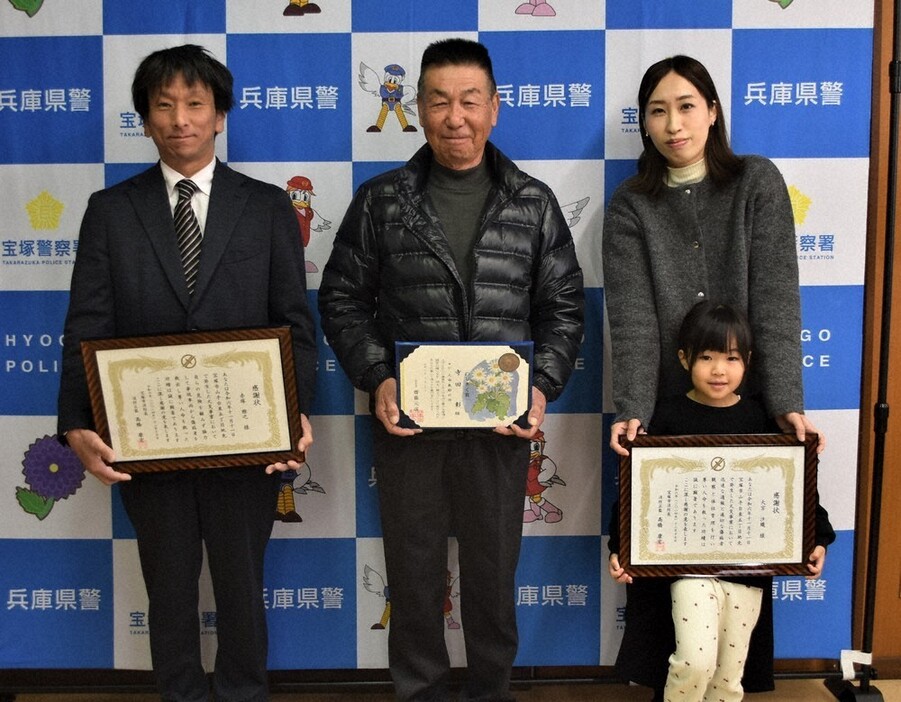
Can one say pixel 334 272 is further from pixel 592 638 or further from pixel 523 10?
pixel 592 638

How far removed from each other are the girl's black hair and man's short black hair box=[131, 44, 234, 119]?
1.36 m

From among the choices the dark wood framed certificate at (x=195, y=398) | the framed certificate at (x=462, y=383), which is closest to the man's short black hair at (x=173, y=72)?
the dark wood framed certificate at (x=195, y=398)

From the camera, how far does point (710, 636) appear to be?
2037 mm

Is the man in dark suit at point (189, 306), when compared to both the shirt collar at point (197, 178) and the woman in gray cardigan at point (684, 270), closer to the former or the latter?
the shirt collar at point (197, 178)

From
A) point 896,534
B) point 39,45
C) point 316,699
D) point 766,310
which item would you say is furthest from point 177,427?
point 896,534

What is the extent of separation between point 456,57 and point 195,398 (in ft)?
3.56

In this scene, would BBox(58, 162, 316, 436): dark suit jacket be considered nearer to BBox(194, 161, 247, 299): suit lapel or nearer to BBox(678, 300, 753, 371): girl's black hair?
BBox(194, 161, 247, 299): suit lapel

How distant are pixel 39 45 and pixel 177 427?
132cm

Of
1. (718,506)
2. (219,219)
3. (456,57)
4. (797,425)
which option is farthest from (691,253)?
(219,219)

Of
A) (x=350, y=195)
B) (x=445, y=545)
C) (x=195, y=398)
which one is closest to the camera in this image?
(x=195, y=398)

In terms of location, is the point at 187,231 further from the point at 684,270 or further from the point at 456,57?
the point at 684,270

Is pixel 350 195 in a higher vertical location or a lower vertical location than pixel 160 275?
higher

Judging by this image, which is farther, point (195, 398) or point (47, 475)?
point (47, 475)

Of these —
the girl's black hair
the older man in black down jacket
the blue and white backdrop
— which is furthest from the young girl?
the blue and white backdrop
